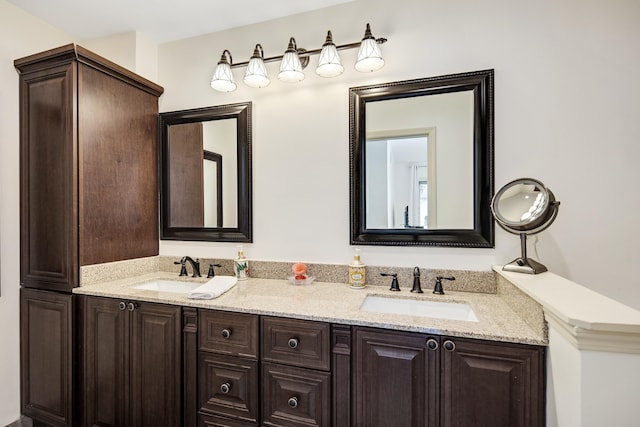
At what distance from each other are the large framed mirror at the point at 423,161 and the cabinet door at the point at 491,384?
0.64 meters

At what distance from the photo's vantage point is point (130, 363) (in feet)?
5.19

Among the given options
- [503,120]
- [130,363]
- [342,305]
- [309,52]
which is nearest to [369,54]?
[309,52]

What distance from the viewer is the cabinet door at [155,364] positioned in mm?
1482

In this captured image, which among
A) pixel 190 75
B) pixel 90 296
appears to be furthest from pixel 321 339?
pixel 190 75

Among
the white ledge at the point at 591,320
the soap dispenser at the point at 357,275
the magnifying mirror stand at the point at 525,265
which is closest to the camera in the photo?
the white ledge at the point at 591,320

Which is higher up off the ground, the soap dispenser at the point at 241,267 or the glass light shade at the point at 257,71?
the glass light shade at the point at 257,71

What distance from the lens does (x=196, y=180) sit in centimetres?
213

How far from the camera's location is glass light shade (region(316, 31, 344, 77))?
1671mm

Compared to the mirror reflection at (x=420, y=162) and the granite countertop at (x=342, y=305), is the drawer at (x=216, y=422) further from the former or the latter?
the mirror reflection at (x=420, y=162)

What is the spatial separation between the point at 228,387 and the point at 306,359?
0.41m

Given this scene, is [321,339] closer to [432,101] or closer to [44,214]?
[432,101]

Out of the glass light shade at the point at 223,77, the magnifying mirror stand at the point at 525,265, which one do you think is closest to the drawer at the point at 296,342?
the magnifying mirror stand at the point at 525,265

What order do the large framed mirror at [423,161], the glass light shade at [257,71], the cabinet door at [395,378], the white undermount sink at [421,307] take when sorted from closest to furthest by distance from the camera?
→ the cabinet door at [395,378], the white undermount sink at [421,307], the large framed mirror at [423,161], the glass light shade at [257,71]

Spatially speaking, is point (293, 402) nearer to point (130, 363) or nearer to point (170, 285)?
point (130, 363)
